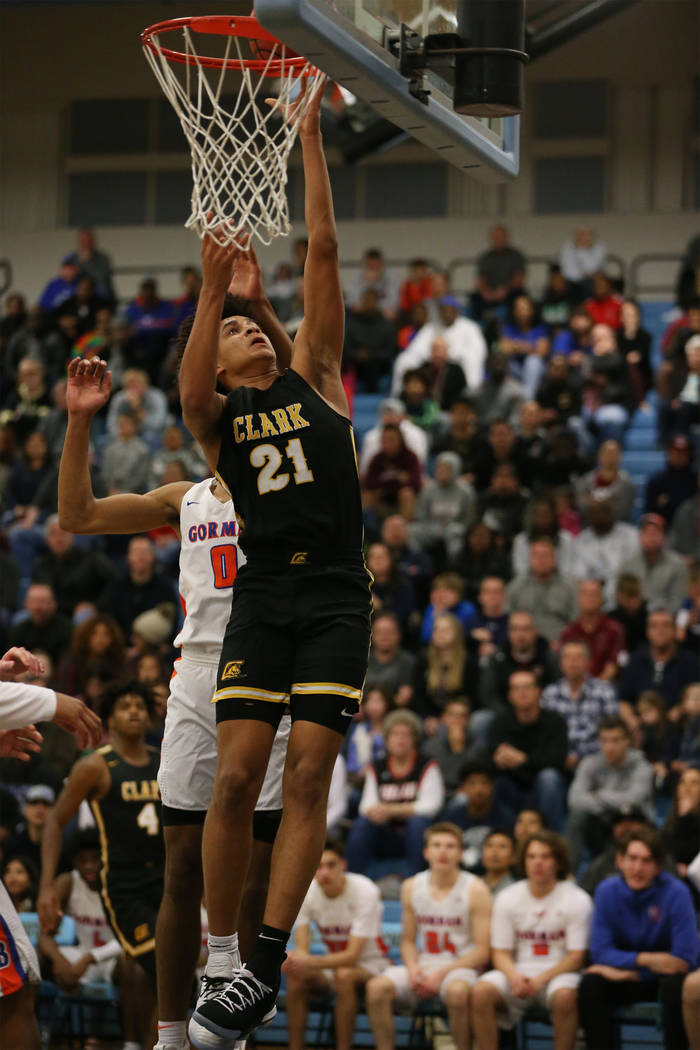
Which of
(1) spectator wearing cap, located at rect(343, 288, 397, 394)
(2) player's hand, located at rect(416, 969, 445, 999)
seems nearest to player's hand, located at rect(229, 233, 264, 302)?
(2) player's hand, located at rect(416, 969, 445, 999)

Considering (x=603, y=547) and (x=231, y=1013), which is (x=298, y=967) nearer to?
(x=231, y=1013)

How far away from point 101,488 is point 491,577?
4.84m

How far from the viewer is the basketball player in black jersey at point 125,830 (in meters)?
9.09

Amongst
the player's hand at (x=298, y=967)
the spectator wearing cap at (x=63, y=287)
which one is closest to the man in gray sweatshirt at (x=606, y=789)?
the player's hand at (x=298, y=967)

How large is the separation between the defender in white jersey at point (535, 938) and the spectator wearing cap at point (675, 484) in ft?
19.1

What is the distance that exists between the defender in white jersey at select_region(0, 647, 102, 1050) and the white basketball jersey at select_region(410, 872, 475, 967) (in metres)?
3.61

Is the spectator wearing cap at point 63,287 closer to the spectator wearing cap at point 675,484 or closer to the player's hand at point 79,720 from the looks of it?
the spectator wearing cap at point 675,484

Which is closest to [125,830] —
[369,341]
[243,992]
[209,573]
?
[209,573]

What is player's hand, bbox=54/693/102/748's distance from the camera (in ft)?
21.4

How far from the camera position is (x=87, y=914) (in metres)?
11.0

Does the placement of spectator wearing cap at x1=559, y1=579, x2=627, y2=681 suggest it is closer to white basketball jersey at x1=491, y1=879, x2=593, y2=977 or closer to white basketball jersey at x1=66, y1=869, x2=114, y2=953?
white basketball jersey at x1=491, y1=879, x2=593, y2=977

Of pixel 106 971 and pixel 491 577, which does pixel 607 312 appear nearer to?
pixel 491 577

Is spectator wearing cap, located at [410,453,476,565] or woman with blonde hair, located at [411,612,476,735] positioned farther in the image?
spectator wearing cap, located at [410,453,476,565]

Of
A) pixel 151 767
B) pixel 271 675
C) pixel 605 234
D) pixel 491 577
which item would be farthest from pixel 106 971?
pixel 605 234
